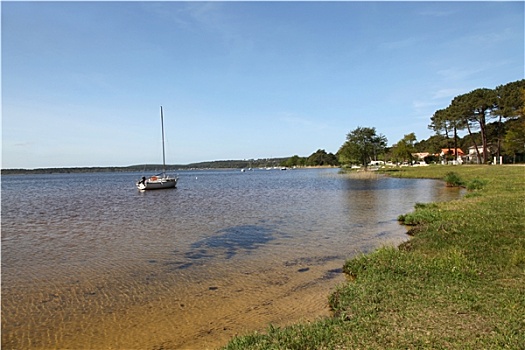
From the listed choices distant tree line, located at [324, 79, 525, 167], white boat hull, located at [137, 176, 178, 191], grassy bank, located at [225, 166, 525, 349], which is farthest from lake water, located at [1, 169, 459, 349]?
distant tree line, located at [324, 79, 525, 167]

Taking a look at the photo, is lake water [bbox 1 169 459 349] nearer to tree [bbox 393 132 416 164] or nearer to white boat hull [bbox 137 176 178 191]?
white boat hull [bbox 137 176 178 191]

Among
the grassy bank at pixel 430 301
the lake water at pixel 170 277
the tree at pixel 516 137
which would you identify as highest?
the tree at pixel 516 137

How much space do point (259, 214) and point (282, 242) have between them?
8567mm

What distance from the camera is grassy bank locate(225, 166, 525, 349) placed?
16.3ft

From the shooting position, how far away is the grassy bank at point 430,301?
4.95m

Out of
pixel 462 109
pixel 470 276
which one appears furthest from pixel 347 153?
pixel 470 276

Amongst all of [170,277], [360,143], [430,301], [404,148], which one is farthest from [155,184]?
[404,148]

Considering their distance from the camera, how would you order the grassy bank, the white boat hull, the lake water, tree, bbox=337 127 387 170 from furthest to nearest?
tree, bbox=337 127 387 170
the white boat hull
the lake water
the grassy bank

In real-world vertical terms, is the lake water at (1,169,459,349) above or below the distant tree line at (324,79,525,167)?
below

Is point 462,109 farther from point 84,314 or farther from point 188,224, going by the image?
point 84,314

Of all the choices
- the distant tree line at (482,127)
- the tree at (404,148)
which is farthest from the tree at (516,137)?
the tree at (404,148)

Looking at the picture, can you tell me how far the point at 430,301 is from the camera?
6.22 m

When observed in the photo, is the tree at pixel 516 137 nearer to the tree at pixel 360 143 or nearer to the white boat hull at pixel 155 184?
the tree at pixel 360 143

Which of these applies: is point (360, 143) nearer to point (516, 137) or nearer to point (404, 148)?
point (404, 148)
